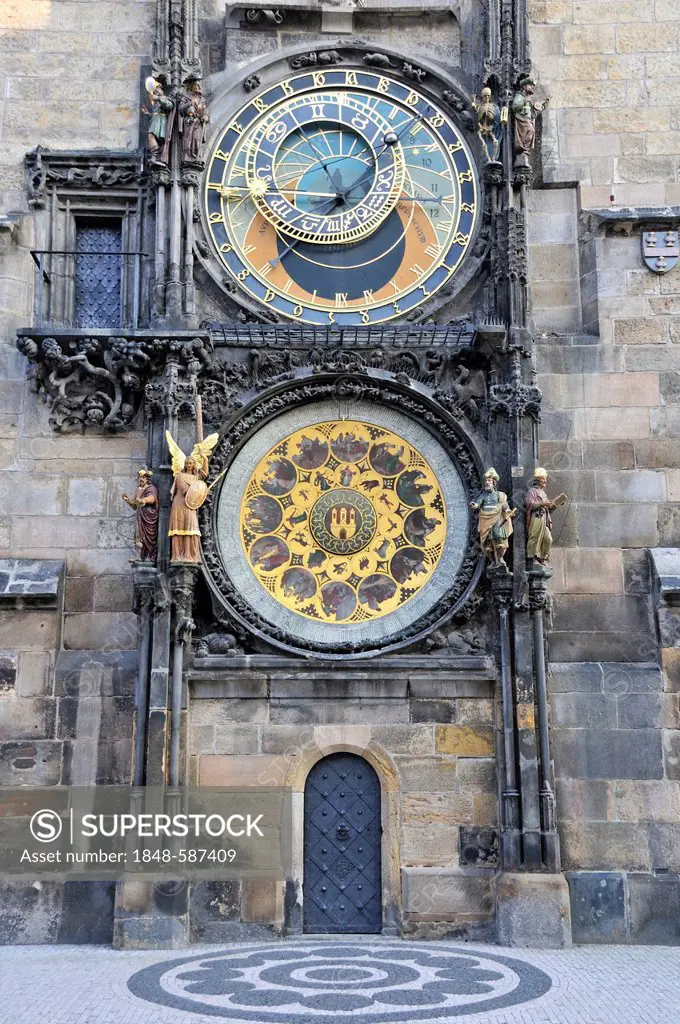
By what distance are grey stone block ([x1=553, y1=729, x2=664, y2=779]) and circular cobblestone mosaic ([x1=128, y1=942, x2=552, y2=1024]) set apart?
2.25 meters

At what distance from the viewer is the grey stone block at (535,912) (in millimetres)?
11469

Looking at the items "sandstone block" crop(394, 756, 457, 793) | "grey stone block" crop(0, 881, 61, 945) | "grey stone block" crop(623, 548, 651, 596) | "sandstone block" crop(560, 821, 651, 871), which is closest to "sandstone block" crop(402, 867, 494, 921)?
"sandstone block" crop(394, 756, 457, 793)

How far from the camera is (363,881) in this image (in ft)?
40.0

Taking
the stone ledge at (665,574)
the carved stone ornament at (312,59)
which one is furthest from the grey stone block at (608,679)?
the carved stone ornament at (312,59)

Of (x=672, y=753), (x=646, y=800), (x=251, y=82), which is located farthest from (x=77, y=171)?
(x=646, y=800)

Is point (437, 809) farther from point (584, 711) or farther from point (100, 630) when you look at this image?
point (100, 630)

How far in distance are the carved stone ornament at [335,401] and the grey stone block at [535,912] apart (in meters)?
2.59

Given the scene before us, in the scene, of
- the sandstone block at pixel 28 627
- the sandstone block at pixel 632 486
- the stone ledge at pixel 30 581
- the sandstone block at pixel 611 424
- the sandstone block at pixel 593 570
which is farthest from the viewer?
the sandstone block at pixel 611 424

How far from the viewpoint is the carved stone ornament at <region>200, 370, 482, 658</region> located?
12609 mm

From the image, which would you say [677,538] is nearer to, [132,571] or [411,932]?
[411,932]

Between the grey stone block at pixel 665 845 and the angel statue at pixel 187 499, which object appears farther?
the angel statue at pixel 187 499

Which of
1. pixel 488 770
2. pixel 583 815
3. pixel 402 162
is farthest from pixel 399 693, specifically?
pixel 402 162

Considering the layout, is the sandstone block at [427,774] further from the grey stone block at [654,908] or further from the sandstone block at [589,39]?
the sandstone block at [589,39]

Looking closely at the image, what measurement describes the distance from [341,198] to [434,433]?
2.91 metres
